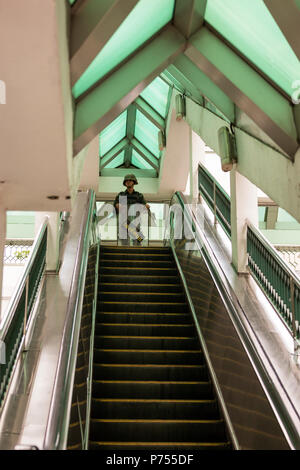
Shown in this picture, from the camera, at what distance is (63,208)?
4773 mm

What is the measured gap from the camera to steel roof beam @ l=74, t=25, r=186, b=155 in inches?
164

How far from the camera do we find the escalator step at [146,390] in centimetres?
507

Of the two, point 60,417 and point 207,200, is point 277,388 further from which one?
point 207,200

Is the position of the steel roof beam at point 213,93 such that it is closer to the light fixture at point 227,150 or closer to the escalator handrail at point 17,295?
the light fixture at point 227,150

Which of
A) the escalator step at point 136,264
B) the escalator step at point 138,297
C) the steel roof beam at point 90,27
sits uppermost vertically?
the steel roof beam at point 90,27

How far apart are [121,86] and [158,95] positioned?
899cm

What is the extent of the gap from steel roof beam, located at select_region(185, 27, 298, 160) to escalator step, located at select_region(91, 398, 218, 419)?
8.40 feet

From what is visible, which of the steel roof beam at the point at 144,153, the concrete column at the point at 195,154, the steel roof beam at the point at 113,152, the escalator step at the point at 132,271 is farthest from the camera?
the steel roof beam at the point at 113,152

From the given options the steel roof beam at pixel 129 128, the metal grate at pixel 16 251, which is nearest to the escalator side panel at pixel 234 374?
the metal grate at pixel 16 251

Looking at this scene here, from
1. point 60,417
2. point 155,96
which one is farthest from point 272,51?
point 155,96

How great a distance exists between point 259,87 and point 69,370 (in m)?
3.21

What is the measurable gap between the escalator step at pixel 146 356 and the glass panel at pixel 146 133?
34.5 feet

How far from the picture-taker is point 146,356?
557cm

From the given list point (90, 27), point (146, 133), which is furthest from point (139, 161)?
point (90, 27)
